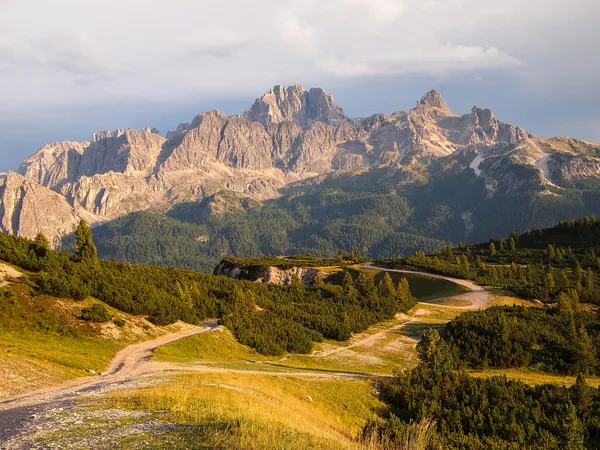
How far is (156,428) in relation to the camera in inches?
539

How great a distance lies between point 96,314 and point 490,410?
107 feet

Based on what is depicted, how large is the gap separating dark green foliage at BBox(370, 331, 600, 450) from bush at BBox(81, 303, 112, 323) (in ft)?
84.0

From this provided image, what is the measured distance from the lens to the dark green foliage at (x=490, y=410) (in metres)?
19.9

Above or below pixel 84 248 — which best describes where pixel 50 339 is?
below

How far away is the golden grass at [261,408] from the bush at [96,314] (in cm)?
1678

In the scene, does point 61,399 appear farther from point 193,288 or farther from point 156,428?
point 193,288

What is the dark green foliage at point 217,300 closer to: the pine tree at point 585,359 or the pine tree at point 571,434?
the pine tree at point 585,359

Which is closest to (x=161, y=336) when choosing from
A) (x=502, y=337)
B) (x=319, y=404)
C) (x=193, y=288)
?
(x=193, y=288)

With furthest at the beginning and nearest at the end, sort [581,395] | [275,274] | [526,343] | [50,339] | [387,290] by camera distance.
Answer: [275,274], [387,290], [526,343], [50,339], [581,395]

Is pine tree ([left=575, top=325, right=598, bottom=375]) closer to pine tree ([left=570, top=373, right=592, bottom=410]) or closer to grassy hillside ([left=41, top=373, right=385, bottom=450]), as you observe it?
pine tree ([left=570, top=373, right=592, bottom=410])

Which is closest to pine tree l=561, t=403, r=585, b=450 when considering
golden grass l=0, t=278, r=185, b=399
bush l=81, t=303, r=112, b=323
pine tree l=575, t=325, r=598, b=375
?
pine tree l=575, t=325, r=598, b=375

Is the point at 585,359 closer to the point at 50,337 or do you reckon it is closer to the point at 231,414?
the point at 231,414

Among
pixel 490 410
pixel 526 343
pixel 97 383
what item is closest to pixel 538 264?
pixel 526 343

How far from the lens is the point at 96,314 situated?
123ft
